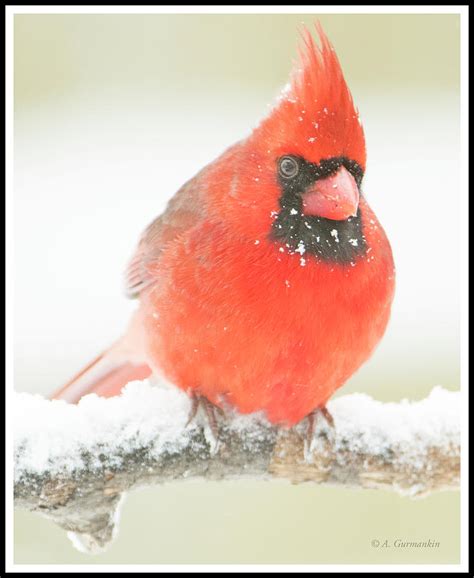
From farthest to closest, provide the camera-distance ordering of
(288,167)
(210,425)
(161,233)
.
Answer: (161,233) < (210,425) < (288,167)

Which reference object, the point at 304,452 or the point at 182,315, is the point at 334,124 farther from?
the point at 304,452

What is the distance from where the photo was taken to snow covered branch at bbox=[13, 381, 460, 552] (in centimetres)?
282

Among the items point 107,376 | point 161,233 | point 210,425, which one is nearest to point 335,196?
point 161,233

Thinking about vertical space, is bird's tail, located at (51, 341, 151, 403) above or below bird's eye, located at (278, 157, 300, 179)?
below

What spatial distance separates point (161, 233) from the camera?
320cm

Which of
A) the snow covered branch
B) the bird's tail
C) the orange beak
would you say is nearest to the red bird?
the orange beak

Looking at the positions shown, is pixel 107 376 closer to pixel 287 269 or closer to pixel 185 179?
pixel 185 179

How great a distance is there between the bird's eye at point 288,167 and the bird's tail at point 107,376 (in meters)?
1.06

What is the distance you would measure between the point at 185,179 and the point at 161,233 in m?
0.37

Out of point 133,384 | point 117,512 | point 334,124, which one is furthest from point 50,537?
point 334,124

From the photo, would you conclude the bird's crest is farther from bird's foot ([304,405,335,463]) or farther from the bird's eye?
bird's foot ([304,405,335,463])

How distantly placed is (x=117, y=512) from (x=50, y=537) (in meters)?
0.69

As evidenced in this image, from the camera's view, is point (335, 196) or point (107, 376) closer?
point (335, 196)

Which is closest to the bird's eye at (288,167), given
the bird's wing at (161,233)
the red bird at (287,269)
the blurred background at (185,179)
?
the red bird at (287,269)
